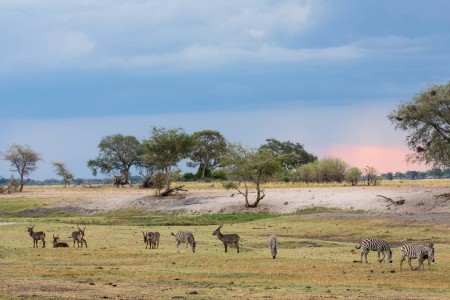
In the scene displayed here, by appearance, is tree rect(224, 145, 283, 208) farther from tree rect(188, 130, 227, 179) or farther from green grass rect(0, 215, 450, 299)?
tree rect(188, 130, 227, 179)

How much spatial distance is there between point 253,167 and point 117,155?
69959 mm

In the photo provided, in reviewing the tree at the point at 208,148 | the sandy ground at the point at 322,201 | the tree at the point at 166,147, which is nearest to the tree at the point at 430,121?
the sandy ground at the point at 322,201

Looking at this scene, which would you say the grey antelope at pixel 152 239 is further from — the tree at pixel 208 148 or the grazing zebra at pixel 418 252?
the tree at pixel 208 148

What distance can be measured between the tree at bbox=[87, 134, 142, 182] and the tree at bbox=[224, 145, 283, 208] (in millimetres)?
64303

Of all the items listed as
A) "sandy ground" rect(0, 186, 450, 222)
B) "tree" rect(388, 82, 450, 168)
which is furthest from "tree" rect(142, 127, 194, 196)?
"tree" rect(388, 82, 450, 168)

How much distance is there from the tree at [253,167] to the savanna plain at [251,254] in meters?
1.80

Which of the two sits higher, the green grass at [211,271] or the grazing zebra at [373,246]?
the grazing zebra at [373,246]

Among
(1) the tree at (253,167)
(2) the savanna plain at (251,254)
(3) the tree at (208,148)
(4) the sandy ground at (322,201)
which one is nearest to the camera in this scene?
(2) the savanna plain at (251,254)

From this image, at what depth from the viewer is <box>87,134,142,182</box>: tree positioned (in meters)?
145

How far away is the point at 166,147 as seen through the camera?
311 feet

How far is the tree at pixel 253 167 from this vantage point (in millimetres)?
79688

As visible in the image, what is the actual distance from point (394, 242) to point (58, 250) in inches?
774

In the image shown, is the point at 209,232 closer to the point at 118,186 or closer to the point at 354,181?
the point at 354,181

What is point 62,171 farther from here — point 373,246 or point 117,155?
point 373,246
